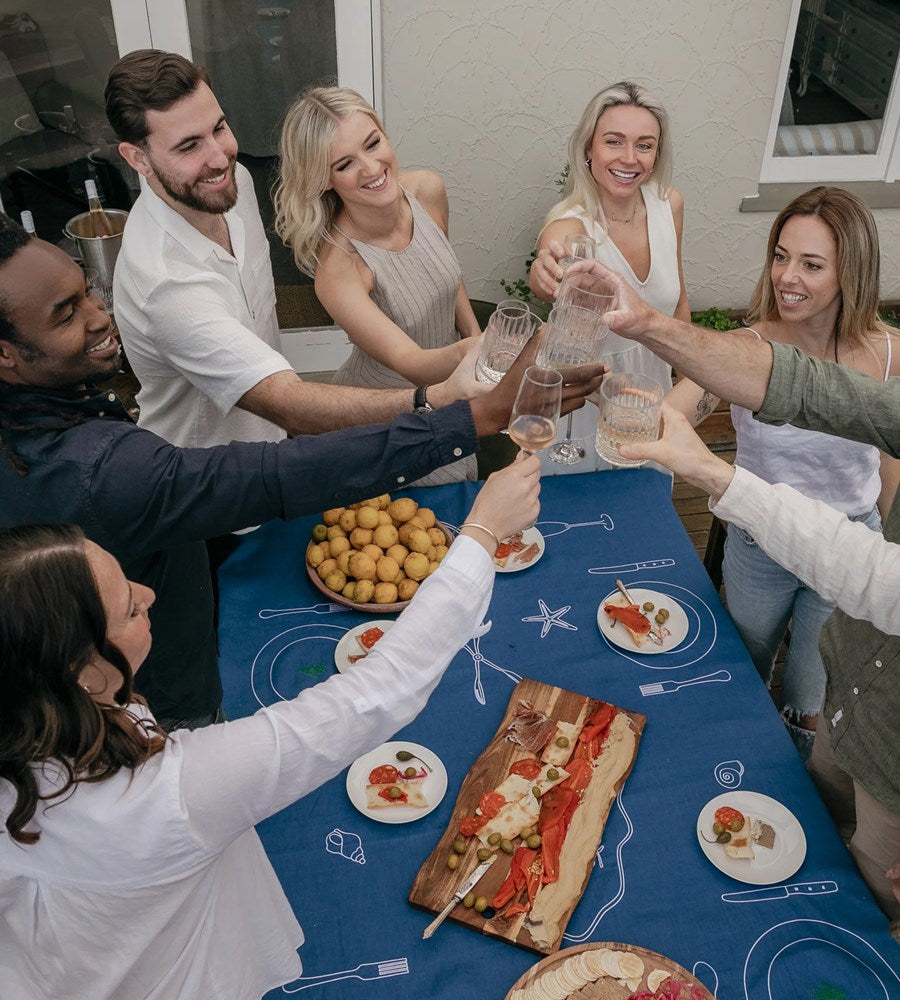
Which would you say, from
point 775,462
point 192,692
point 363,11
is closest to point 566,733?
point 192,692

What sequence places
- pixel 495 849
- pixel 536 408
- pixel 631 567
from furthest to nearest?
pixel 631 567
pixel 495 849
pixel 536 408

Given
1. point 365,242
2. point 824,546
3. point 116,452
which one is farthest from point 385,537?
point 824,546

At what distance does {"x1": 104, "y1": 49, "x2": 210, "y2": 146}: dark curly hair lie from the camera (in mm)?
2305

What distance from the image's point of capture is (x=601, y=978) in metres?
1.61

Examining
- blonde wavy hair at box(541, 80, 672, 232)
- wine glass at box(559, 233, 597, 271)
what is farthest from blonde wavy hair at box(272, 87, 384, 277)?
wine glass at box(559, 233, 597, 271)

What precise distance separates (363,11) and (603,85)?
1.13 m

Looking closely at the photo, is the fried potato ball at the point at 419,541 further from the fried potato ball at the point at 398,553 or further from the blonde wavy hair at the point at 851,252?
the blonde wavy hair at the point at 851,252

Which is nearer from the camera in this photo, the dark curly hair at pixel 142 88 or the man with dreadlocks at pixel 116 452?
the man with dreadlocks at pixel 116 452

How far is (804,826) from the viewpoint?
1874 mm

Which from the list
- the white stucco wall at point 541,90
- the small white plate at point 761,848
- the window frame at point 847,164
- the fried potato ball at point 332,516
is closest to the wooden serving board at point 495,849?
the small white plate at point 761,848

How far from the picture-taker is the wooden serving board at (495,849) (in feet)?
5.59

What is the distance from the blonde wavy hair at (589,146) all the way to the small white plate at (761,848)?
6.38 ft

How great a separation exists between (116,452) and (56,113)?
307 cm

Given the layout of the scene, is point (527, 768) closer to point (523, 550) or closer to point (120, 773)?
point (523, 550)
